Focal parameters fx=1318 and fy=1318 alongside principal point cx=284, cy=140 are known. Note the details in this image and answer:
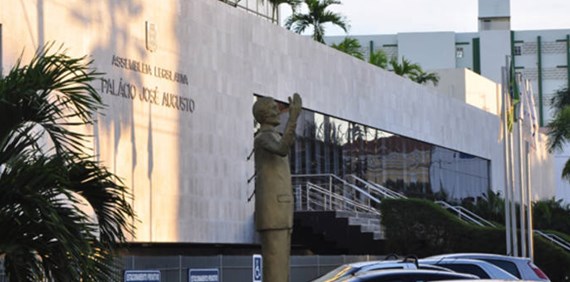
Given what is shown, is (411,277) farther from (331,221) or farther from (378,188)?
(378,188)

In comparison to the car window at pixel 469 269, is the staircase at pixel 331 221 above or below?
above

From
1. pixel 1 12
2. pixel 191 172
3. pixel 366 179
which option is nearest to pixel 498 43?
pixel 366 179

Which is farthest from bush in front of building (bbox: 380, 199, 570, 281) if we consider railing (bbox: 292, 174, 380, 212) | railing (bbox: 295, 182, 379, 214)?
railing (bbox: 292, 174, 380, 212)

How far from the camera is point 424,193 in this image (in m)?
50.3

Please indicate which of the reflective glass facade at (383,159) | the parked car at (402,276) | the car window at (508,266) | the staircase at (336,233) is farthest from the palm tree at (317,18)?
the parked car at (402,276)

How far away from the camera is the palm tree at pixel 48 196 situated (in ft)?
40.3

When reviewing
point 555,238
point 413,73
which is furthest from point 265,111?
point 413,73

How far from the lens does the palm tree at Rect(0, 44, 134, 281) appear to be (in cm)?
1229

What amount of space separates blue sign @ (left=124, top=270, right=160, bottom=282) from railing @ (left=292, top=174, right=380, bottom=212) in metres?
16.2

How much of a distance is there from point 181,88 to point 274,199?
659 inches

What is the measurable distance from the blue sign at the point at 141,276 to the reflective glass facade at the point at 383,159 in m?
16.0

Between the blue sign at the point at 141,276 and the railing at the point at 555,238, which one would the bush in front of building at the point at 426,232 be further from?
the blue sign at the point at 141,276

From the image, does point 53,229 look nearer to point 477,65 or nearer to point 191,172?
point 191,172

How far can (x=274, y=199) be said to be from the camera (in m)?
15.1
